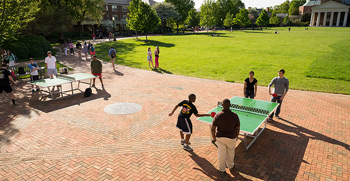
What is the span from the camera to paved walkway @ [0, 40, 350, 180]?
6031mm

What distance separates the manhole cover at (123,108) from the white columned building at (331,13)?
11892cm

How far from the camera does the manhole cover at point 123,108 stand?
10422 mm

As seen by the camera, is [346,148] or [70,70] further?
[70,70]

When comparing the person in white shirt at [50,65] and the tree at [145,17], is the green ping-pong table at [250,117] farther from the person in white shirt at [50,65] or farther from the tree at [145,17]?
the tree at [145,17]

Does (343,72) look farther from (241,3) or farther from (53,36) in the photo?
(241,3)

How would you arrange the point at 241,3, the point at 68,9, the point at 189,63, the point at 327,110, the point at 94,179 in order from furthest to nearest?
the point at 241,3 → the point at 68,9 → the point at 189,63 → the point at 327,110 → the point at 94,179

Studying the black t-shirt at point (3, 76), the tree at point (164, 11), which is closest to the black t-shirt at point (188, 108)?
the black t-shirt at point (3, 76)

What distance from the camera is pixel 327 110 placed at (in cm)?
1062

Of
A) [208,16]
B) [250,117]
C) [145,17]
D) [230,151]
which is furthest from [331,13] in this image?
[230,151]

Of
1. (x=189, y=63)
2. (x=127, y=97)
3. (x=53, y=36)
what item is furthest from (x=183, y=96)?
(x=53, y=36)

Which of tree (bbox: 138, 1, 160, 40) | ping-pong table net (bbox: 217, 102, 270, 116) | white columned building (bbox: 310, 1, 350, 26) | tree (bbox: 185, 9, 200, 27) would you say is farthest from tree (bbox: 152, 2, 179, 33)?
white columned building (bbox: 310, 1, 350, 26)

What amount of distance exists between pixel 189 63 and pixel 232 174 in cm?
1813

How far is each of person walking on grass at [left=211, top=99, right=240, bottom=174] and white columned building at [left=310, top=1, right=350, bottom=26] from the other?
121672mm

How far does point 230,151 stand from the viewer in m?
5.81
